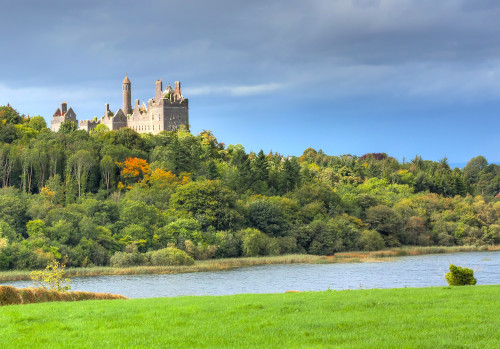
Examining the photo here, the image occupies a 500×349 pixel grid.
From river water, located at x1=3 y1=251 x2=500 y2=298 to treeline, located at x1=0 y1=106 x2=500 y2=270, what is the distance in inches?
293

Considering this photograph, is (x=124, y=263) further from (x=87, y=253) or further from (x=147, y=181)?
(x=147, y=181)

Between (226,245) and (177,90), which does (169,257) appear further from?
(177,90)

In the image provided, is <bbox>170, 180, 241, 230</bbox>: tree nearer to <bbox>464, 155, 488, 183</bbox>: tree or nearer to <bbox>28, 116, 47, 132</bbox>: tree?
<bbox>28, 116, 47, 132</bbox>: tree

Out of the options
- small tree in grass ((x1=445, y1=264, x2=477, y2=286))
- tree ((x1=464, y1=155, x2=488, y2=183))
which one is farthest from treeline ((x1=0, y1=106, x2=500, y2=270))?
small tree in grass ((x1=445, y1=264, x2=477, y2=286))

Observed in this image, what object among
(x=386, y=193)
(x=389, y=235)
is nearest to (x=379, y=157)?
(x=386, y=193)

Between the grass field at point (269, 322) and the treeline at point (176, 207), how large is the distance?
3676 cm

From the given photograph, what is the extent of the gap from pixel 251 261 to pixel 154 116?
139ft

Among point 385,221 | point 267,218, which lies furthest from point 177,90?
point 385,221

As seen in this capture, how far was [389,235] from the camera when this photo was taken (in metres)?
72.7

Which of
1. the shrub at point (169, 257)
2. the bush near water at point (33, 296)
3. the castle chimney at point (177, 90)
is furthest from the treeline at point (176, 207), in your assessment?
the bush near water at point (33, 296)

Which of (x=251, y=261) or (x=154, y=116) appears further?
(x=154, y=116)

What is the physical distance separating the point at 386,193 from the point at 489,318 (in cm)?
7903

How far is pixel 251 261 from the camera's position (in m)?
56.0

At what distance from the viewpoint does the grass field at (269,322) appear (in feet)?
38.0
